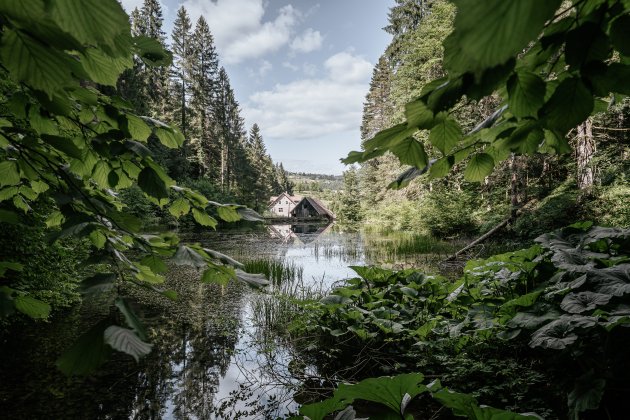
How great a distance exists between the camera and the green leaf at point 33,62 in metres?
0.48

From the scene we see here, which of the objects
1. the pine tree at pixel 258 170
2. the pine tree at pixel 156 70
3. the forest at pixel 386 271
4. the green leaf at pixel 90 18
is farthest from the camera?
the pine tree at pixel 258 170

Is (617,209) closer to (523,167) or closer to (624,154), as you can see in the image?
(624,154)

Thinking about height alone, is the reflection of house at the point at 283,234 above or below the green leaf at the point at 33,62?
below

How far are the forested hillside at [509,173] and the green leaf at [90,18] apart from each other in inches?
15.9

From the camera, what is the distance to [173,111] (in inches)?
1294

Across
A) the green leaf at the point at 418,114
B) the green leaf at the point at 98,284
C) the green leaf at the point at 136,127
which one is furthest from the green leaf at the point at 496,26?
the green leaf at the point at 136,127

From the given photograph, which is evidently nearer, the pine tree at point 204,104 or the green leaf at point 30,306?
the green leaf at point 30,306

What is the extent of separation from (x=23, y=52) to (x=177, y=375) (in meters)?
4.35

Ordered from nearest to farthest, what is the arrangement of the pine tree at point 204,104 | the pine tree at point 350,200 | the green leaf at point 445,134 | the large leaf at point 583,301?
the green leaf at point 445,134 → the large leaf at point 583,301 → the pine tree at point 204,104 → the pine tree at point 350,200

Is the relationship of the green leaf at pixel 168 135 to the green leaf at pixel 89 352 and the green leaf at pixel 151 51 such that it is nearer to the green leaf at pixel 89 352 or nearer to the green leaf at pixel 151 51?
the green leaf at pixel 151 51

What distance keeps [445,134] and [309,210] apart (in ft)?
178

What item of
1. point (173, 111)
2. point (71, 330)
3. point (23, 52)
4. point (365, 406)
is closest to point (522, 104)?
point (23, 52)

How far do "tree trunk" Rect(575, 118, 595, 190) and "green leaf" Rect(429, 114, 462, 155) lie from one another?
10.8 m

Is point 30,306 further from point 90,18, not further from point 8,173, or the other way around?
point 90,18
